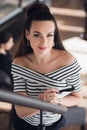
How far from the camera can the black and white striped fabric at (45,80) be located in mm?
1290

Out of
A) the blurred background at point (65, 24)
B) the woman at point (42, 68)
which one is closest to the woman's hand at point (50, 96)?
the woman at point (42, 68)

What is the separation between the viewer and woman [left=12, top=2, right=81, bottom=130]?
1.24m

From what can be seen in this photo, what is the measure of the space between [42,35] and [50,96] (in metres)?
0.24

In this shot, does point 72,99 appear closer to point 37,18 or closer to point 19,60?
point 19,60

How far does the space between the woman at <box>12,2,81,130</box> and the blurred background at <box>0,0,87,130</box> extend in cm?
59

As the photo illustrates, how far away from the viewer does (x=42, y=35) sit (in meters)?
1.21

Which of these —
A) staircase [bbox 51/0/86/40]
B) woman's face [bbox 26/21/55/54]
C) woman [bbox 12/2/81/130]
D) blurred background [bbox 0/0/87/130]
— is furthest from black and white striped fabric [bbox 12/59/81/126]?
staircase [bbox 51/0/86/40]

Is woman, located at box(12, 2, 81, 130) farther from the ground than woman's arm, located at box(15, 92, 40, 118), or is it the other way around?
woman, located at box(12, 2, 81, 130)

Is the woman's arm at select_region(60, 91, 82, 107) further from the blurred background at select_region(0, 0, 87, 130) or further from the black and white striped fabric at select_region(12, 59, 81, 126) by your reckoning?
the blurred background at select_region(0, 0, 87, 130)

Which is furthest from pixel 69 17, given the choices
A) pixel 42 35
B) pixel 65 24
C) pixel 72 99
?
pixel 42 35

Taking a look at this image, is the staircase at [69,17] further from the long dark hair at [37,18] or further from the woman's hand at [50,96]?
the woman's hand at [50,96]

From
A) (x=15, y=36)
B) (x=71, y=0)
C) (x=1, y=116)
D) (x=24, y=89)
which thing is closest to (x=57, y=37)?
(x=24, y=89)

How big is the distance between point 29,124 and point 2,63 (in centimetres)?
88

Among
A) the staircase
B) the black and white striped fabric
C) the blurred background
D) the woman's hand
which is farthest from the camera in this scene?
the staircase
